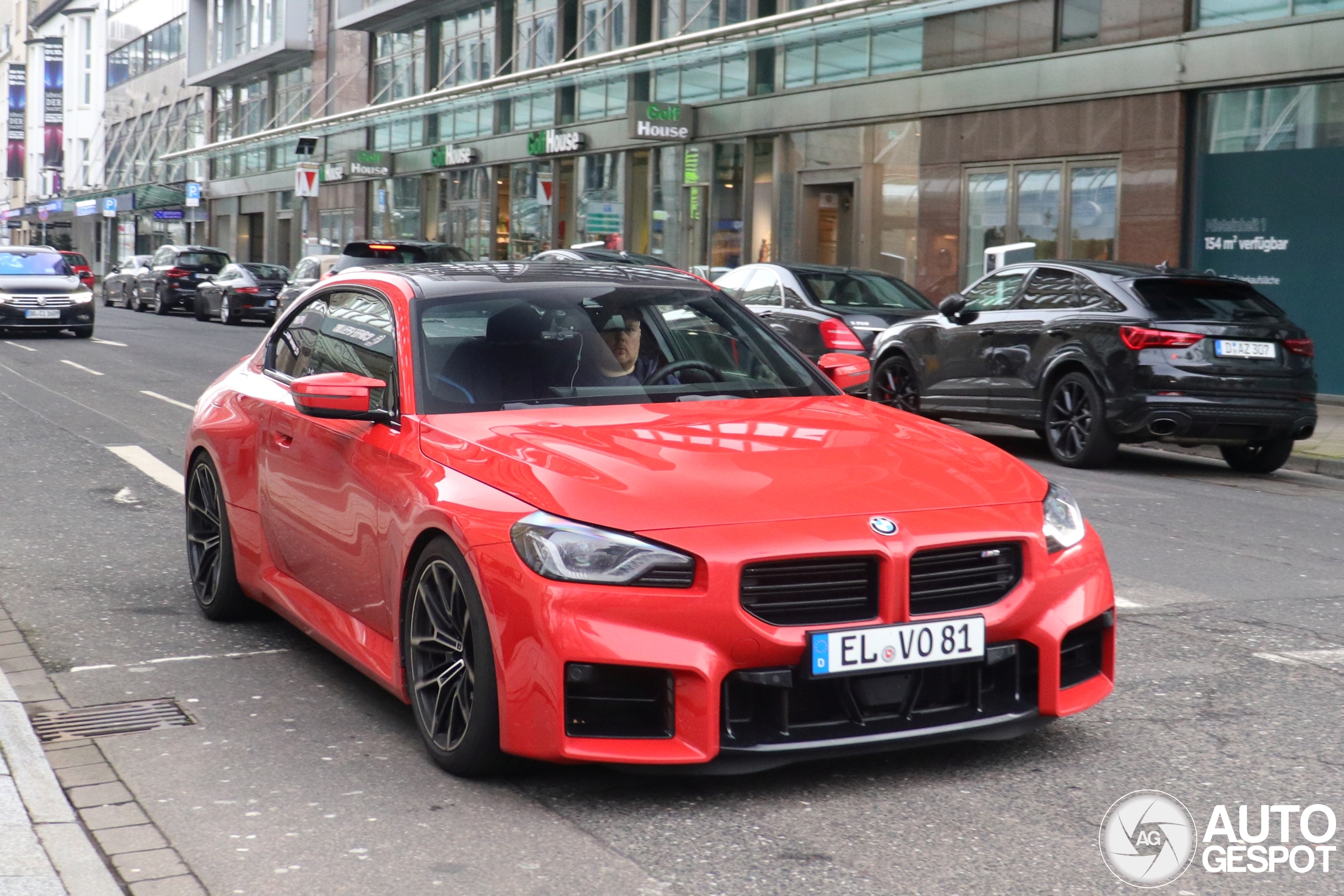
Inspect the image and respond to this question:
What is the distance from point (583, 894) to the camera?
347 cm

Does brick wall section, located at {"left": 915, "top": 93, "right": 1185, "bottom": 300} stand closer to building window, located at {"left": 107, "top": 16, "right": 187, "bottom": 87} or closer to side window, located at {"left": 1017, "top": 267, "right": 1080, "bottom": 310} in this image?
side window, located at {"left": 1017, "top": 267, "right": 1080, "bottom": 310}

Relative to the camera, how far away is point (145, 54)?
251 ft

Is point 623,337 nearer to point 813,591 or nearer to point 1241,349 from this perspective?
point 813,591

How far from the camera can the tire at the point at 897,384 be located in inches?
579

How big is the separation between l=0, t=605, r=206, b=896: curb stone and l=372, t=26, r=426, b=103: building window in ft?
135

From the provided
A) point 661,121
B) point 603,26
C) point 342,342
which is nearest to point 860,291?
point 342,342

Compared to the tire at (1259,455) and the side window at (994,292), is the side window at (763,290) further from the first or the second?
the tire at (1259,455)

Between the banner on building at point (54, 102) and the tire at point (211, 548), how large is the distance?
9500 cm

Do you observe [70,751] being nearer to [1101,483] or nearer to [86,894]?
[86,894]

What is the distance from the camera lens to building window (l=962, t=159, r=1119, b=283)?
20.9m

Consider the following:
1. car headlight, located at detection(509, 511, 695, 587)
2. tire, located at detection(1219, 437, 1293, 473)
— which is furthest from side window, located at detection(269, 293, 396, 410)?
tire, located at detection(1219, 437, 1293, 473)

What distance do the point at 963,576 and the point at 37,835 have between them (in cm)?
235

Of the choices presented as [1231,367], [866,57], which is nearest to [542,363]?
[1231,367]

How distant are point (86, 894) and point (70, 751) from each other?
134cm
